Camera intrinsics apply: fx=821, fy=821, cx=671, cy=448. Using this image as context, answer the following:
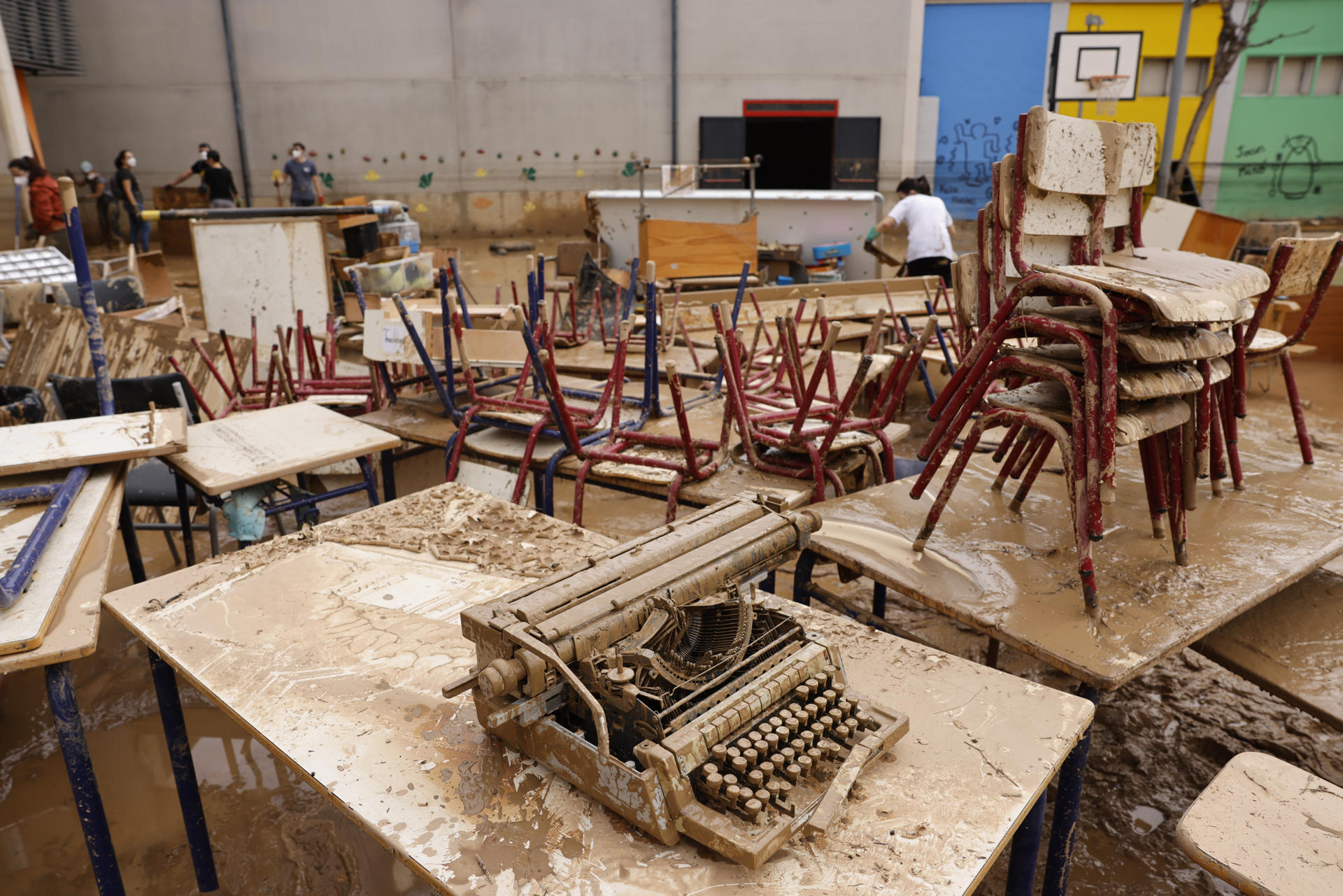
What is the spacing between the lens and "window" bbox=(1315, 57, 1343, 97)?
14234 mm

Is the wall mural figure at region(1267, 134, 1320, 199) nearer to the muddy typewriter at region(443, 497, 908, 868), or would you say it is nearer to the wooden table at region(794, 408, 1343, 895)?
the wooden table at region(794, 408, 1343, 895)

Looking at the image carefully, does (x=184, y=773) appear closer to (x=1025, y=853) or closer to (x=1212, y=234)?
(x=1025, y=853)

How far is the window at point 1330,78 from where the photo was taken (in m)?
14.2

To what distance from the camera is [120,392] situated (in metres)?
3.73

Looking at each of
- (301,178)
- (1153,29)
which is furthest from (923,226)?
(1153,29)

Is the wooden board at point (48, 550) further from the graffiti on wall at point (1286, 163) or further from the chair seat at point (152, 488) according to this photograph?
the graffiti on wall at point (1286, 163)

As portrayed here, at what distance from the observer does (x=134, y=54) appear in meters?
13.9

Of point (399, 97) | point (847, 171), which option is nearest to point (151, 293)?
point (399, 97)

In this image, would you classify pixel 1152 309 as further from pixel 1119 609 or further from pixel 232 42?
pixel 232 42

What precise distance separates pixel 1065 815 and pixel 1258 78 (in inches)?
678

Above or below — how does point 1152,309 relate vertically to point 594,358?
above

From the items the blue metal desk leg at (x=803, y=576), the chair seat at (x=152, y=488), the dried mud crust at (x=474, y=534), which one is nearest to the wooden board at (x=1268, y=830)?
the blue metal desk leg at (x=803, y=576)

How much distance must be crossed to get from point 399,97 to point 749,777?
1517 cm

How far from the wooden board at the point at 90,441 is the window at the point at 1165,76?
16.0 meters
